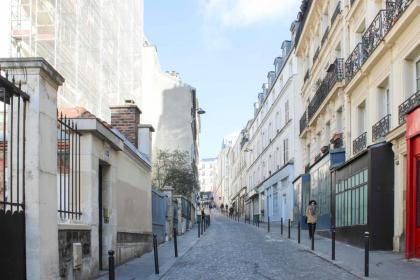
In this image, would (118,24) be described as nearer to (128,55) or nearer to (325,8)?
(128,55)

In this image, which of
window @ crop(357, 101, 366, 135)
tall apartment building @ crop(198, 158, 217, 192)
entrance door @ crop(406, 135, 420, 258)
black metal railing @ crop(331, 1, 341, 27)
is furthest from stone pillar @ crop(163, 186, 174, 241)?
tall apartment building @ crop(198, 158, 217, 192)

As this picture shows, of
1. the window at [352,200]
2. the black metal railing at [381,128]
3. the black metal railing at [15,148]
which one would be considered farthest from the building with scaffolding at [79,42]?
the black metal railing at [15,148]

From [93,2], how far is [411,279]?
22.3 m

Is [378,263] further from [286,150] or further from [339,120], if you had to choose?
[286,150]

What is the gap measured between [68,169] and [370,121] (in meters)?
12.1

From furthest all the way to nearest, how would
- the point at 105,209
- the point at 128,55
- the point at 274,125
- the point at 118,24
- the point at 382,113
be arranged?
1. the point at 274,125
2. the point at 128,55
3. the point at 118,24
4. the point at 382,113
5. the point at 105,209

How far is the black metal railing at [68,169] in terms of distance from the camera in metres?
9.40

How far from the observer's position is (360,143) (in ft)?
66.9

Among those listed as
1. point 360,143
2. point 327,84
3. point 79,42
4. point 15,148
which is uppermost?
point 79,42

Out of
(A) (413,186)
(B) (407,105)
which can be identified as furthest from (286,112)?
(A) (413,186)

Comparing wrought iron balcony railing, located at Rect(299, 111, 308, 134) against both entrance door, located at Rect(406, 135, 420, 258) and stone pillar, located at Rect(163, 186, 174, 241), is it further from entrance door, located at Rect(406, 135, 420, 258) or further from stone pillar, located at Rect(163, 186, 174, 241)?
entrance door, located at Rect(406, 135, 420, 258)

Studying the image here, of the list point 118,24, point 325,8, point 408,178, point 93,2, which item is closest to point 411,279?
point 408,178

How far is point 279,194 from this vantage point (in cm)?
4381

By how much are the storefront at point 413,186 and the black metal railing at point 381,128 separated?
2.76 meters
